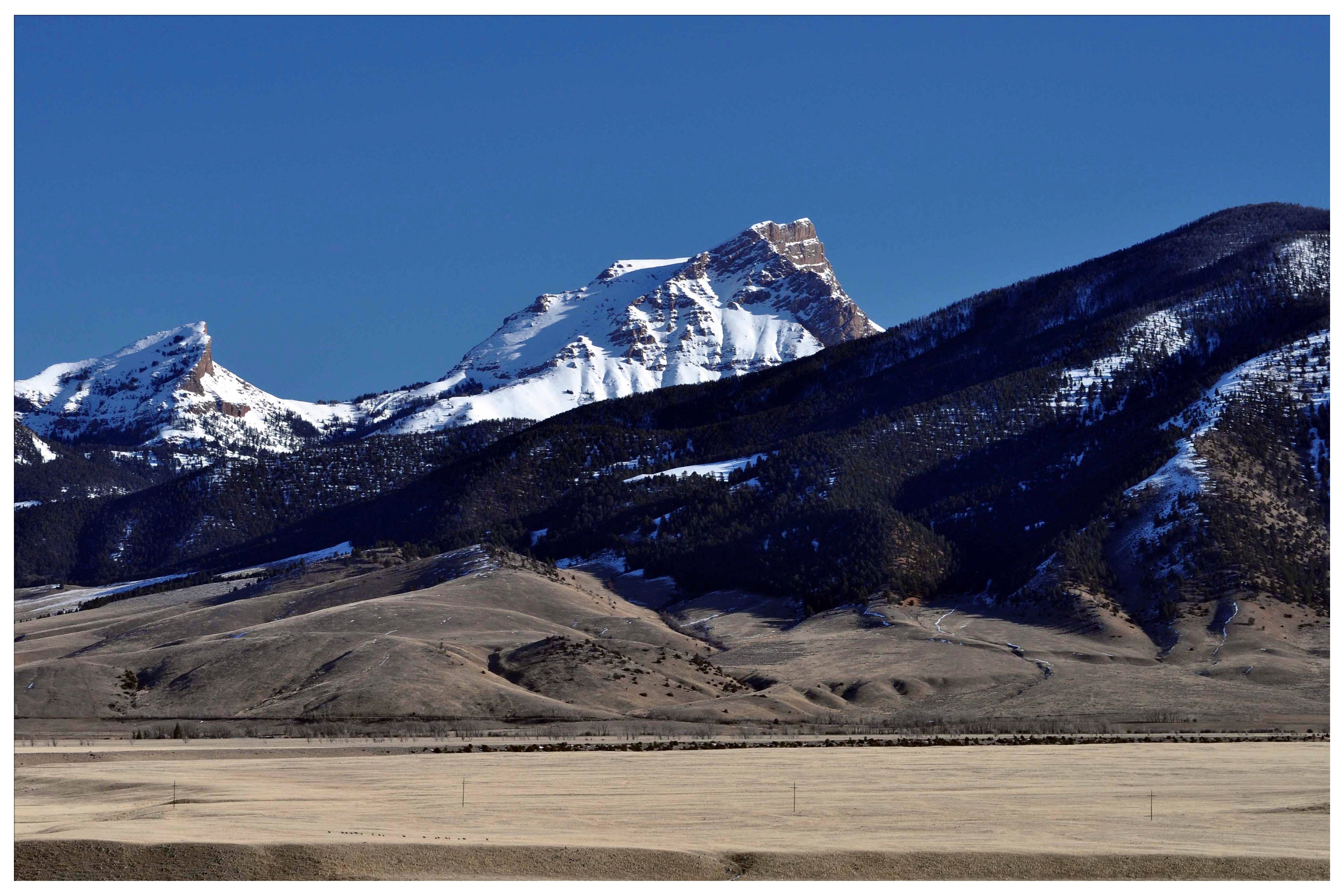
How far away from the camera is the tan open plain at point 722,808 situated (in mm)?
49906

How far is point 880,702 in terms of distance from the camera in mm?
128875

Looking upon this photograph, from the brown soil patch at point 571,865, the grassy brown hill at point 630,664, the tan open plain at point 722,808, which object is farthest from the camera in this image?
the grassy brown hill at point 630,664

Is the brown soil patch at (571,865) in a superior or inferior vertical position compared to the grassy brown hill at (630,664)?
superior

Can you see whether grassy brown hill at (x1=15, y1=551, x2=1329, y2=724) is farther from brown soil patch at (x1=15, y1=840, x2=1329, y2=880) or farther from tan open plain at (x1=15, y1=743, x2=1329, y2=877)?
brown soil patch at (x1=15, y1=840, x2=1329, y2=880)

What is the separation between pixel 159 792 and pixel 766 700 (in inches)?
2621

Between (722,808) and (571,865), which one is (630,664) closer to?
(722,808)

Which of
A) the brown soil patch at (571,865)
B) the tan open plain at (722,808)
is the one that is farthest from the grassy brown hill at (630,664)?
the brown soil patch at (571,865)

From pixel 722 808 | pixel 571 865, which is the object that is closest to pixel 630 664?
pixel 722 808

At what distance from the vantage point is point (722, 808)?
2386 inches

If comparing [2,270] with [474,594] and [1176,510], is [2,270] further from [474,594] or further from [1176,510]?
[1176,510]

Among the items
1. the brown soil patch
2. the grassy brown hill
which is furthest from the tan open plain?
the grassy brown hill

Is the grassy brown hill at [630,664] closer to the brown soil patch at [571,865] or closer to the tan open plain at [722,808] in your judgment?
the tan open plain at [722,808]

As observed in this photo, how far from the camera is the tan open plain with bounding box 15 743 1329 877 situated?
49.9 m
